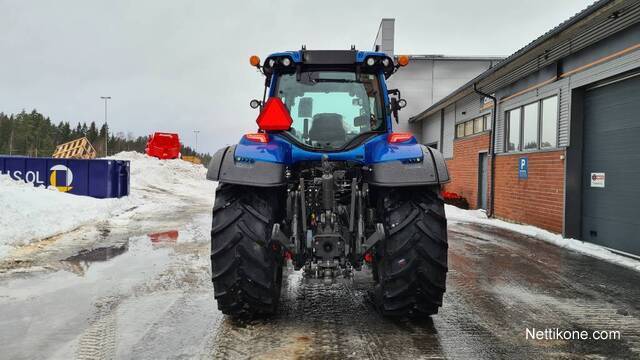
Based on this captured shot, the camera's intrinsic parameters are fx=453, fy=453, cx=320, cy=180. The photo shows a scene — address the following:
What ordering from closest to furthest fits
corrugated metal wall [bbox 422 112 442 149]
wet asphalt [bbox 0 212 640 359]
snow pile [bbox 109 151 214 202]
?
1. wet asphalt [bbox 0 212 640 359]
2. corrugated metal wall [bbox 422 112 442 149]
3. snow pile [bbox 109 151 214 202]

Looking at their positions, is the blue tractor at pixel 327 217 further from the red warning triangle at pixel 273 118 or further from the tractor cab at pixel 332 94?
the tractor cab at pixel 332 94

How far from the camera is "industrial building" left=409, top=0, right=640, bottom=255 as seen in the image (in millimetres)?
8242

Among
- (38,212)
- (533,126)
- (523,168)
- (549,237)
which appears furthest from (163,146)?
(549,237)

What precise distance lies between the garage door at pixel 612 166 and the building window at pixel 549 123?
94 centimetres

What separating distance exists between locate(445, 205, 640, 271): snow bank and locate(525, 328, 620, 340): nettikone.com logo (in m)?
3.77

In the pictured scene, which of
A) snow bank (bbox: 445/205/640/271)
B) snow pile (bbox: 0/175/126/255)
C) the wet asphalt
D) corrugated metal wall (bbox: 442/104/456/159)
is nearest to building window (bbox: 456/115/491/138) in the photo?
corrugated metal wall (bbox: 442/104/456/159)

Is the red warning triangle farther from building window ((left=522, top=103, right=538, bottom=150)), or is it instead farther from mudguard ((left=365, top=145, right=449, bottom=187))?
building window ((left=522, top=103, right=538, bottom=150))

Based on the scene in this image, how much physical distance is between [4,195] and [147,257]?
5.20 meters

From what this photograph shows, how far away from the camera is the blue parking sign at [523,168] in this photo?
1216 cm

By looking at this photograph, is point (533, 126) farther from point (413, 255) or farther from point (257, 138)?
Result: point (257, 138)

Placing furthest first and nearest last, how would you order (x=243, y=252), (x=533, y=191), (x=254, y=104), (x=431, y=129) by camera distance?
(x=431, y=129)
(x=533, y=191)
(x=254, y=104)
(x=243, y=252)

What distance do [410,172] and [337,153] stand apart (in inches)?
31.2

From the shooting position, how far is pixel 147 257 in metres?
7.22

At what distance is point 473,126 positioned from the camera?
17.4 m
